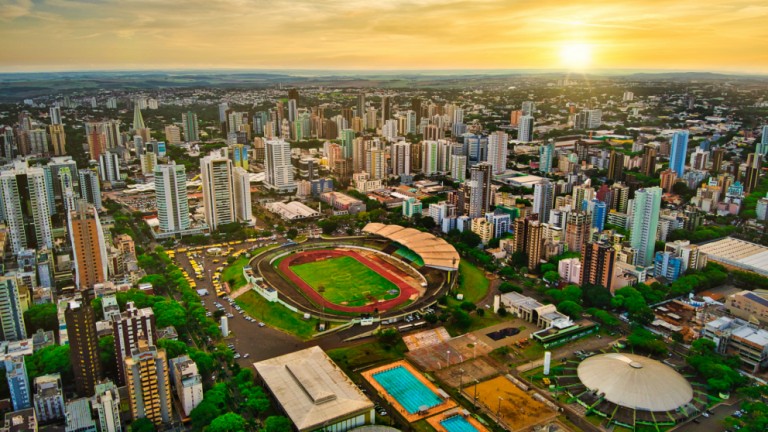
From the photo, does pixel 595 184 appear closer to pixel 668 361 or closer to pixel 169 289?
pixel 668 361

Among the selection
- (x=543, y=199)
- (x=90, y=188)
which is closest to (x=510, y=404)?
(x=543, y=199)

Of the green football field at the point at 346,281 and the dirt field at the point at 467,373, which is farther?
the green football field at the point at 346,281

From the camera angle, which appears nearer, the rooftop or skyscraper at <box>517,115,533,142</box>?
the rooftop

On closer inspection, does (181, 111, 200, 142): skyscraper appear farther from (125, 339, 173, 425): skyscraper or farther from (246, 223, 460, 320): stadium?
(125, 339, 173, 425): skyscraper

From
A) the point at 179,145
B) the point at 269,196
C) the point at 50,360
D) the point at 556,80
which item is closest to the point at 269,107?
the point at 179,145

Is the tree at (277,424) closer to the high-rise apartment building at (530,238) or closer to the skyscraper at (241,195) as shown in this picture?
the high-rise apartment building at (530,238)

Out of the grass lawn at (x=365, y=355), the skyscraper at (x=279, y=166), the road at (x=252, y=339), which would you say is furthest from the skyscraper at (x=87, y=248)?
the skyscraper at (x=279, y=166)

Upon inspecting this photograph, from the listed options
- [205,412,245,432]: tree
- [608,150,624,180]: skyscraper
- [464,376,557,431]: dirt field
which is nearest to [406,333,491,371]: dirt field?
[464,376,557,431]: dirt field
